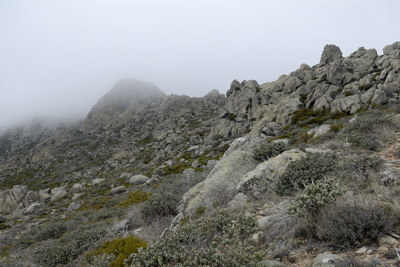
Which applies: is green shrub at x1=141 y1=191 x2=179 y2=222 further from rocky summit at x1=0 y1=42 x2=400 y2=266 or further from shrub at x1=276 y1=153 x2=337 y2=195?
shrub at x1=276 y1=153 x2=337 y2=195

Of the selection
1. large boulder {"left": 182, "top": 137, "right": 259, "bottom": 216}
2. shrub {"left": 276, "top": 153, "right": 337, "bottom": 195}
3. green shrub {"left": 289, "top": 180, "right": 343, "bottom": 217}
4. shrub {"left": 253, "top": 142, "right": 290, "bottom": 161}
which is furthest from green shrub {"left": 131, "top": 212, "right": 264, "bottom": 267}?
shrub {"left": 253, "top": 142, "right": 290, "bottom": 161}

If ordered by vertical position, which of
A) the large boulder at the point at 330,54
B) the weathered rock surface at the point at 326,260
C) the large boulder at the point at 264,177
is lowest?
the large boulder at the point at 264,177

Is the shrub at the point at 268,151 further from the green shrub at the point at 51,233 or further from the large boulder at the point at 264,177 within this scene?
the green shrub at the point at 51,233

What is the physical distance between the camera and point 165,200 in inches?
407

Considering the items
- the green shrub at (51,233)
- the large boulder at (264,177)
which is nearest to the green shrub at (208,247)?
the large boulder at (264,177)

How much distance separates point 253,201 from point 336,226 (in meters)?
3.61

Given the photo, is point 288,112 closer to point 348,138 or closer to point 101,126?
point 348,138

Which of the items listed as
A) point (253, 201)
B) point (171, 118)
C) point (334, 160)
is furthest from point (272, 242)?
point (171, 118)

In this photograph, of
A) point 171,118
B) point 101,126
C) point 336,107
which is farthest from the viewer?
point 101,126

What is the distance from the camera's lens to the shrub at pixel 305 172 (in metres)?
6.41

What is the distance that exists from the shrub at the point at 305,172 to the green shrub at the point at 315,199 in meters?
1.87

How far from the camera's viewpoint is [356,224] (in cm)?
346

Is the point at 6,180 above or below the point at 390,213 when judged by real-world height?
below

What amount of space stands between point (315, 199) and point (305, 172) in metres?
2.71
